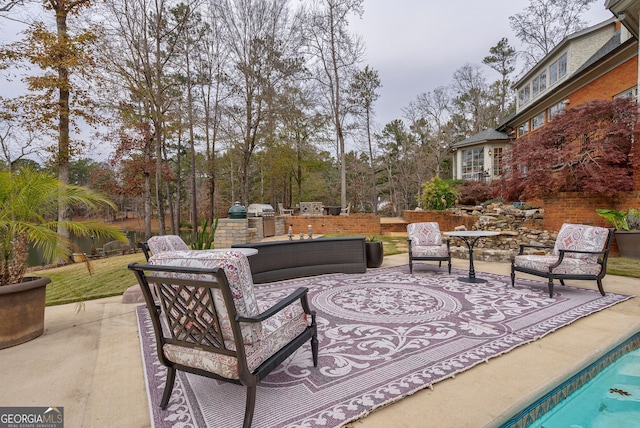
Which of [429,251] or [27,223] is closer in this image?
[27,223]

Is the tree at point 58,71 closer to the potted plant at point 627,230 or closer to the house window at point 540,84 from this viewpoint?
the potted plant at point 627,230

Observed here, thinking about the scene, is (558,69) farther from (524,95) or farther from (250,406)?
(250,406)

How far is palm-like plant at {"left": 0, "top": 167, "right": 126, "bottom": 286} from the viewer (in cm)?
314

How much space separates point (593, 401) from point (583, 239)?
2913 millimetres

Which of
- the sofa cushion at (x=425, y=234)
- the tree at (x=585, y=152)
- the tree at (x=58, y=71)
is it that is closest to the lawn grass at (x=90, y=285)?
the tree at (x=58, y=71)

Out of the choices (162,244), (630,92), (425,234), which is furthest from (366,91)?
(162,244)

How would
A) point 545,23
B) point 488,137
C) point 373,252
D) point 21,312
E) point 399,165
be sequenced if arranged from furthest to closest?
point 399,165 < point 488,137 < point 545,23 < point 373,252 < point 21,312

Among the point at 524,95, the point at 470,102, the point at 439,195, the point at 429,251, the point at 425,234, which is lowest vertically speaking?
the point at 429,251

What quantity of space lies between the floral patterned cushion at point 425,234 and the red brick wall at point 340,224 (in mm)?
6444

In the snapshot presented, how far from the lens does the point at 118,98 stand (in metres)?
11.1

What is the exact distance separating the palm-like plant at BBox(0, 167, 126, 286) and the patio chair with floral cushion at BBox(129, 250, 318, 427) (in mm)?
2191

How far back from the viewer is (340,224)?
1316cm

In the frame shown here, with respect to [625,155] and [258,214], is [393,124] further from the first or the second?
[625,155]

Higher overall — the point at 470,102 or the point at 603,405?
the point at 470,102
